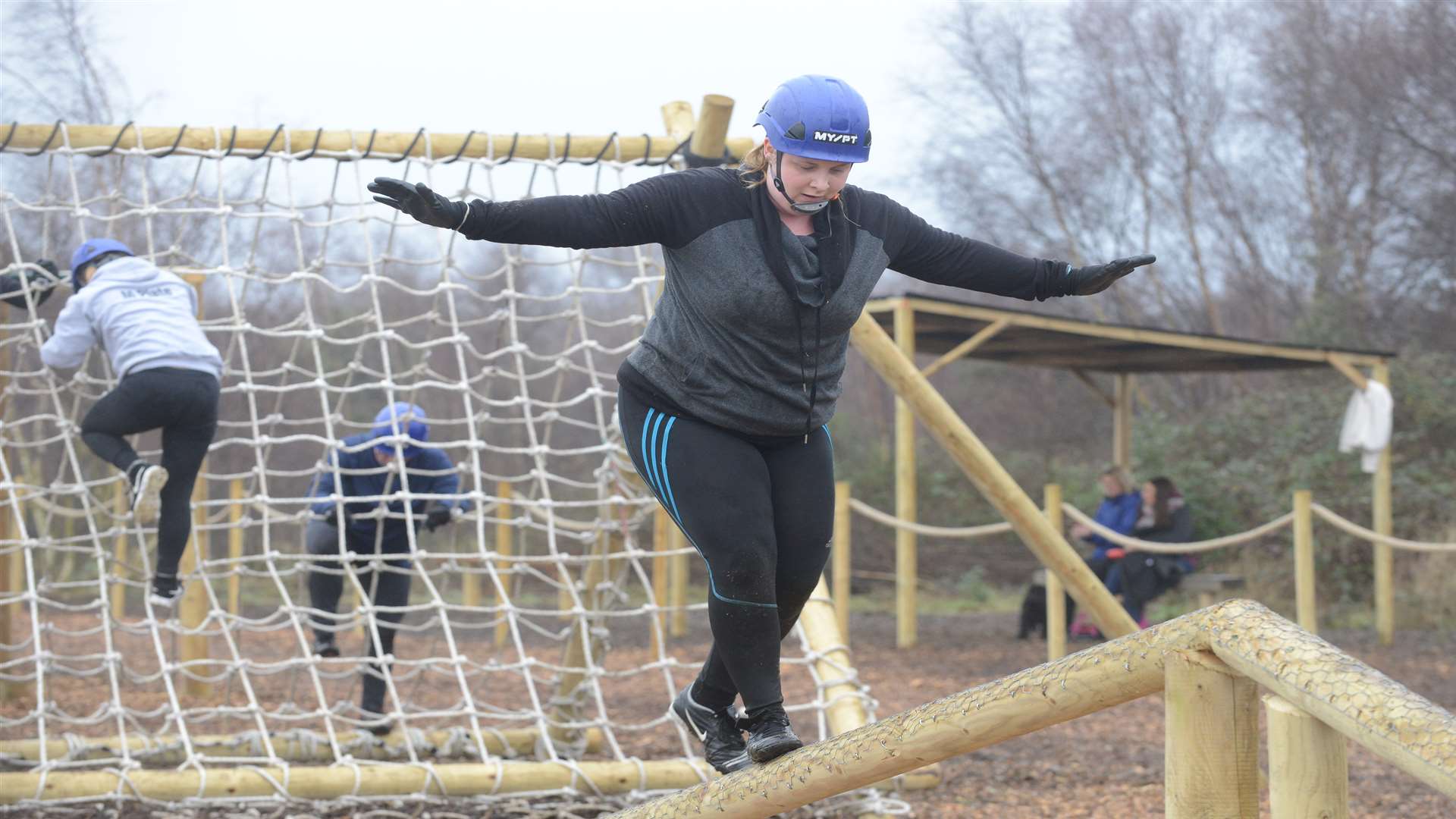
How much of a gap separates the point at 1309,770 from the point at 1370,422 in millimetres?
9624

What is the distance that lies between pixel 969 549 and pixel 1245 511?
9.70 ft

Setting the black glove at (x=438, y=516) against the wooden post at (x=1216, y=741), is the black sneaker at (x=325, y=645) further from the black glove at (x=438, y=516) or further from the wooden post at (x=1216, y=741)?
the wooden post at (x=1216, y=741)

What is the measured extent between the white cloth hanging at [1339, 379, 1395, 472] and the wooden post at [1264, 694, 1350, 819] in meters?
9.54

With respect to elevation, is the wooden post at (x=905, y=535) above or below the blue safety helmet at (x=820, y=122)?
below

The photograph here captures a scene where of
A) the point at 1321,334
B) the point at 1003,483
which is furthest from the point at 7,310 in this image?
the point at 1321,334

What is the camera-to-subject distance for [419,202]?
2428 mm

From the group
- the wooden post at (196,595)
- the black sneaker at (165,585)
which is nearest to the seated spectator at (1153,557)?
the wooden post at (196,595)

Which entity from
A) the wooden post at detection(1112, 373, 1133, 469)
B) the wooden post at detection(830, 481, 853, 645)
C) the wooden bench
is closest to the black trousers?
the wooden post at detection(830, 481, 853, 645)

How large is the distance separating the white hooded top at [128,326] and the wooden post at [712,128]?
180cm

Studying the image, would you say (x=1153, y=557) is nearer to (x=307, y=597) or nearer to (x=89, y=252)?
(x=307, y=597)

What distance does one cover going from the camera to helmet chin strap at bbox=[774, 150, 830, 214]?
2680 mm

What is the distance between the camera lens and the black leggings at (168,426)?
4.81m

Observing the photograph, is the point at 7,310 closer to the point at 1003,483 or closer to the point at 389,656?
the point at 389,656

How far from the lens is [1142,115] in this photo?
61.7 ft
